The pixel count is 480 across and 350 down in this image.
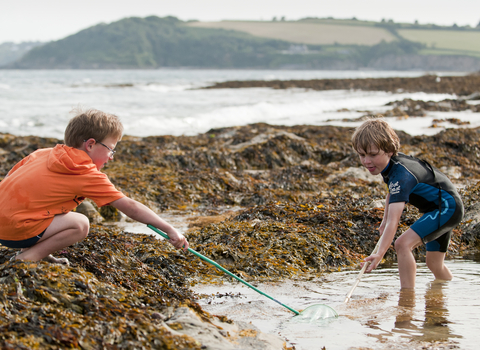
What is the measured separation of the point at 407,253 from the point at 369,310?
574 mm

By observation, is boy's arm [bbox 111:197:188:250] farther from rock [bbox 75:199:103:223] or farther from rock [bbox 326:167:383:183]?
rock [bbox 326:167:383:183]

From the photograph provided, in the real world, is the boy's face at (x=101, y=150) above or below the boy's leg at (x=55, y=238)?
above

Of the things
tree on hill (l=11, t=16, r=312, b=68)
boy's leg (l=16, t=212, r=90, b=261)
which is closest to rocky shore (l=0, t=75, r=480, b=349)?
boy's leg (l=16, t=212, r=90, b=261)

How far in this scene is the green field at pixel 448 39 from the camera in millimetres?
141625

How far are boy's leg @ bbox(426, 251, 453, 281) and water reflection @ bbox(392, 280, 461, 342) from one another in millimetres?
87

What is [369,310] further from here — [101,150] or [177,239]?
[101,150]

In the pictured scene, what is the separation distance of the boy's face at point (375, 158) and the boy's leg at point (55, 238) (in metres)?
2.22

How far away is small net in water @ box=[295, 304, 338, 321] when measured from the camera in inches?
133

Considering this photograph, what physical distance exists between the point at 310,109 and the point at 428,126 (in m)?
8.82

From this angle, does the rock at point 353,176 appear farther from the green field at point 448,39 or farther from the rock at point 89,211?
the green field at point 448,39

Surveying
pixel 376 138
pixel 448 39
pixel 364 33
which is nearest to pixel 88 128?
pixel 376 138

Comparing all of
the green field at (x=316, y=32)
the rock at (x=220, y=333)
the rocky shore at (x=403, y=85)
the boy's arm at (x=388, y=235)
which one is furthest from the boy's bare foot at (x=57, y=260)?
the green field at (x=316, y=32)

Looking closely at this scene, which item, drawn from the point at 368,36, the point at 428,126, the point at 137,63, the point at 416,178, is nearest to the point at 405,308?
the point at 416,178

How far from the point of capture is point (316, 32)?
160 m
